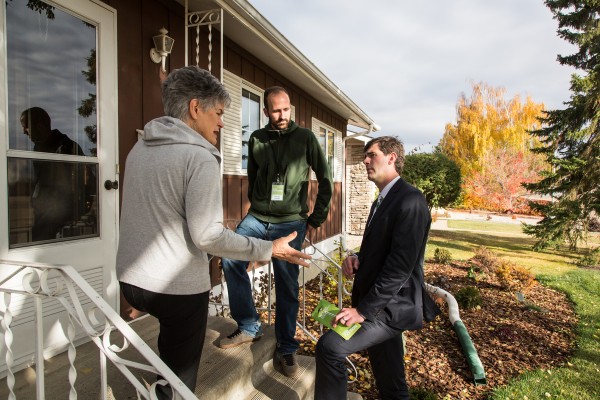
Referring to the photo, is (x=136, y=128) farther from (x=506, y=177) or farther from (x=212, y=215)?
(x=506, y=177)

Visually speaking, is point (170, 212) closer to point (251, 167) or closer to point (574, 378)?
point (251, 167)

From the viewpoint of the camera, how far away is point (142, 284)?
4.95 ft

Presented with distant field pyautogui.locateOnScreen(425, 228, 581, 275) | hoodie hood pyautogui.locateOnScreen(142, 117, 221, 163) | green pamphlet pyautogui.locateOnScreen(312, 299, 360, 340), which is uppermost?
hoodie hood pyautogui.locateOnScreen(142, 117, 221, 163)

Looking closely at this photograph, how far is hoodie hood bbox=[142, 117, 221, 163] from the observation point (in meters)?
1.51

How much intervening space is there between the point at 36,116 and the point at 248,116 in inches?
158

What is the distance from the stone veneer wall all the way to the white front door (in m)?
12.8

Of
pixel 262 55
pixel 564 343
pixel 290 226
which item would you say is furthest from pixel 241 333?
pixel 262 55

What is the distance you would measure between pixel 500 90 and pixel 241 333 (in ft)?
125

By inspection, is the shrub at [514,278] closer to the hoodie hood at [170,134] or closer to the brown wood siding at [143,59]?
the brown wood siding at [143,59]

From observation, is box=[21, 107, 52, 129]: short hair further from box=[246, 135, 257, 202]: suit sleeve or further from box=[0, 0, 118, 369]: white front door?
box=[246, 135, 257, 202]: suit sleeve

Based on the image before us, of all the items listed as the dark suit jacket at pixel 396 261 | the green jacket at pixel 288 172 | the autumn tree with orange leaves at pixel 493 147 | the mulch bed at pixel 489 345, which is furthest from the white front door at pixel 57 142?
the autumn tree with orange leaves at pixel 493 147

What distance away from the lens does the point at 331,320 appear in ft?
7.54

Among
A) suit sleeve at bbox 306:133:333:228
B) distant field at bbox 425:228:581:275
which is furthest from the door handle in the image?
distant field at bbox 425:228:581:275

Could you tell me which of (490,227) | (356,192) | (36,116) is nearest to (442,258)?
(356,192)
